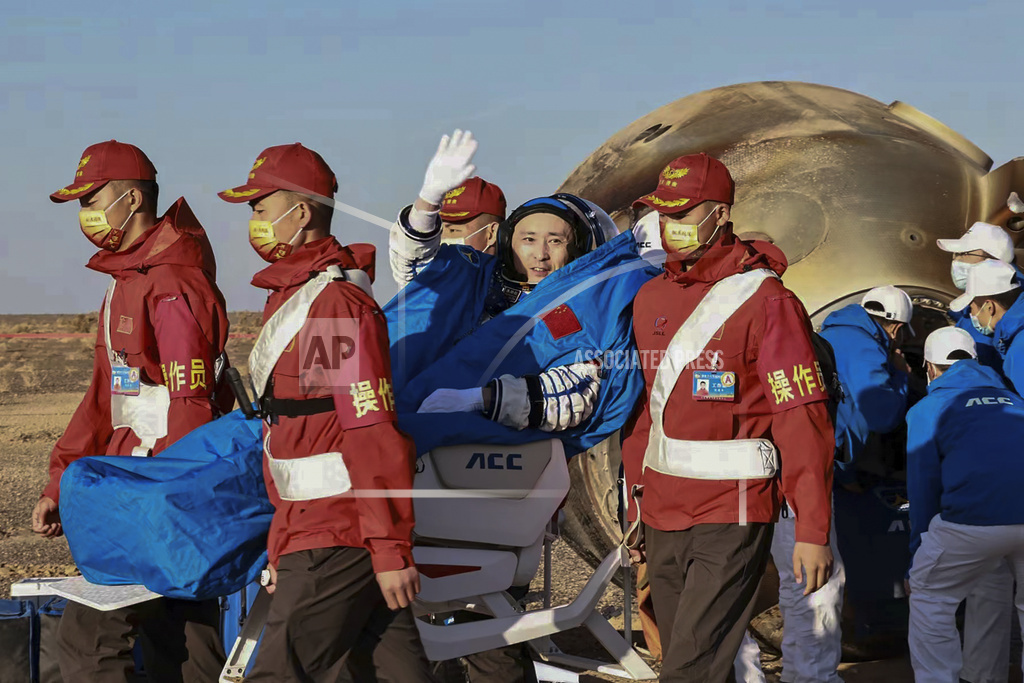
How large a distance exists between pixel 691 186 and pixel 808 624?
87.1 inches

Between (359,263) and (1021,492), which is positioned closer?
(359,263)

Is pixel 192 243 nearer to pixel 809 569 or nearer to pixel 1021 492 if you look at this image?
pixel 809 569

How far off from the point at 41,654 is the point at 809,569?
127 inches

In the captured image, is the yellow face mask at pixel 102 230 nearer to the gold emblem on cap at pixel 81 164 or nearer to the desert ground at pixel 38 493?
the gold emblem on cap at pixel 81 164

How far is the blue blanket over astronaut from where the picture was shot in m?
4.59

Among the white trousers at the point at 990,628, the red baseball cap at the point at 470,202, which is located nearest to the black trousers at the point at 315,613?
the red baseball cap at the point at 470,202

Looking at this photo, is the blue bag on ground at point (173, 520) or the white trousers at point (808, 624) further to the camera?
the white trousers at point (808, 624)

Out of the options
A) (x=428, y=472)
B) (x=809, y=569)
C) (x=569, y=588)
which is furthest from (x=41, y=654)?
(x=569, y=588)

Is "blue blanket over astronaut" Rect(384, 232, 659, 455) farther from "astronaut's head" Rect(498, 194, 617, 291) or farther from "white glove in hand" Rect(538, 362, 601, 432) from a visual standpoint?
"astronaut's head" Rect(498, 194, 617, 291)

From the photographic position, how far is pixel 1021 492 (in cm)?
535

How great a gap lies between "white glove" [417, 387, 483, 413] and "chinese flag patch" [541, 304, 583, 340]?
0.39 m

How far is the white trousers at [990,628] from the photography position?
5.72 metres

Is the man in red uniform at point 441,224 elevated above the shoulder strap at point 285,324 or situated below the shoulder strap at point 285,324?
above

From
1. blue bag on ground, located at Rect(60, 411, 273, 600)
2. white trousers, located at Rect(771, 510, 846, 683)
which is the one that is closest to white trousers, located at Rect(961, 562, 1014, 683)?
white trousers, located at Rect(771, 510, 846, 683)
